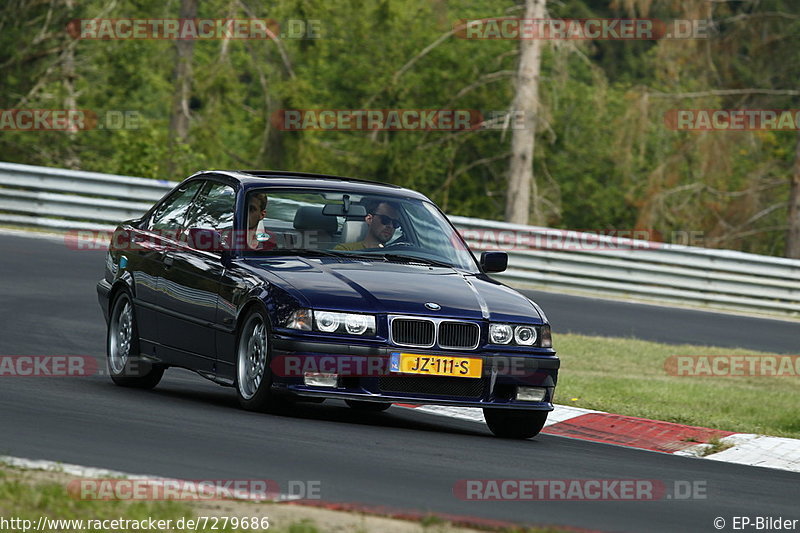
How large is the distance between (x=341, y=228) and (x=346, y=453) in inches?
101

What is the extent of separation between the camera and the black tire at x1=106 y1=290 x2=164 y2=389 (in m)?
10.9

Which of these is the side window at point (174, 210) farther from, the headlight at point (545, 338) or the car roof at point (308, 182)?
the headlight at point (545, 338)

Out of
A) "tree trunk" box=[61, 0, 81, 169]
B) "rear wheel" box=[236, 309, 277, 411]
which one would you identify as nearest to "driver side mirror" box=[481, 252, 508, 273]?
"rear wheel" box=[236, 309, 277, 411]

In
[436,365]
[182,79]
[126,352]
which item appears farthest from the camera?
[182,79]

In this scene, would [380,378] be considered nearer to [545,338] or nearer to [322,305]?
[322,305]

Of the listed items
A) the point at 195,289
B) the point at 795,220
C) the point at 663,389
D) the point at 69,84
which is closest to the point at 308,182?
the point at 195,289

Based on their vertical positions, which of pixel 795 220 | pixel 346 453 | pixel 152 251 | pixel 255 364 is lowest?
pixel 346 453

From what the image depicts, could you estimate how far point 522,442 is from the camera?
9711 millimetres

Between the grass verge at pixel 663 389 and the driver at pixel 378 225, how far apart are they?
2598 mm

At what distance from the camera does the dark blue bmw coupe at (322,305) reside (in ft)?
29.6

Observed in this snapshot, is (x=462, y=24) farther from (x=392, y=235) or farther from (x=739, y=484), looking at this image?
(x=739, y=484)

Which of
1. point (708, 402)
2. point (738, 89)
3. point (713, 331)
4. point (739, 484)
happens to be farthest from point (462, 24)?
point (739, 484)

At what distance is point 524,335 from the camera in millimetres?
9469

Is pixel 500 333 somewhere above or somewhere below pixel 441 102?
below
